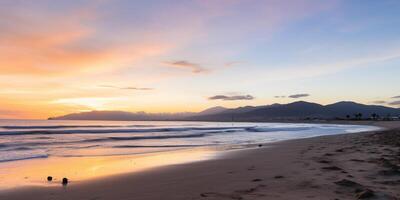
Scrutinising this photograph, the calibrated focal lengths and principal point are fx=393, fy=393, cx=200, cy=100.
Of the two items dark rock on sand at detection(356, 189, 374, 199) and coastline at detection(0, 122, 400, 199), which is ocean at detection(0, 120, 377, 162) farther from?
dark rock on sand at detection(356, 189, 374, 199)

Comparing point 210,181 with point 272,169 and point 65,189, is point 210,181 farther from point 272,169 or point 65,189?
point 65,189

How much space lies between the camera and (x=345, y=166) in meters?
9.33

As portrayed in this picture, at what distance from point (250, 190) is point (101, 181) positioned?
12.0 ft

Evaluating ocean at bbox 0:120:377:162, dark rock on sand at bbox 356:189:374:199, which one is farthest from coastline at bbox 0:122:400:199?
ocean at bbox 0:120:377:162

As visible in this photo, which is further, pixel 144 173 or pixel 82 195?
pixel 144 173

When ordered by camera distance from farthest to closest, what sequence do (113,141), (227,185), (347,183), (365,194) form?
(113,141), (227,185), (347,183), (365,194)

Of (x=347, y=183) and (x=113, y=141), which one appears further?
(x=113, y=141)

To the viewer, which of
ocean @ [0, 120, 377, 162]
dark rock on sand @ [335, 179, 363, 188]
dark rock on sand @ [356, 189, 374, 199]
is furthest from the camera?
ocean @ [0, 120, 377, 162]

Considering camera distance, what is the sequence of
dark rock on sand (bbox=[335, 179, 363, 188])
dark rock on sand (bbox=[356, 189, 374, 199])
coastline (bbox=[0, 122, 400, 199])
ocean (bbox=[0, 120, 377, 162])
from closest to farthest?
dark rock on sand (bbox=[356, 189, 374, 199]) < coastline (bbox=[0, 122, 400, 199]) < dark rock on sand (bbox=[335, 179, 363, 188]) < ocean (bbox=[0, 120, 377, 162])

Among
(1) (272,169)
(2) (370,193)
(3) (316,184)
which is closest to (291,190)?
(3) (316,184)

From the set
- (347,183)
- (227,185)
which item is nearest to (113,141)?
(227,185)

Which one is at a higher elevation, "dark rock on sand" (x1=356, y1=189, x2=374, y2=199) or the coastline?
"dark rock on sand" (x1=356, y1=189, x2=374, y2=199)

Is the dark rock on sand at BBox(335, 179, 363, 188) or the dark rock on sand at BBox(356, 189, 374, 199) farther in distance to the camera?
the dark rock on sand at BBox(335, 179, 363, 188)

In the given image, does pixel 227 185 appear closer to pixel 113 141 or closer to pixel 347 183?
pixel 347 183
